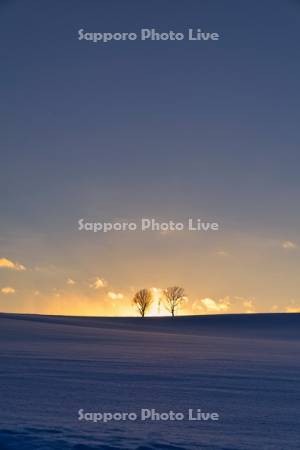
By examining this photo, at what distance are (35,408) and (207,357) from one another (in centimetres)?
963

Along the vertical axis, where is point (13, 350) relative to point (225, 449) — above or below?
above

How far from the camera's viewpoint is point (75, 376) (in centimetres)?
1180

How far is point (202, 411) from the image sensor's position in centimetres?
878

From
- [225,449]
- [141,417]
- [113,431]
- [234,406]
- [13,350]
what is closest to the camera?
[225,449]

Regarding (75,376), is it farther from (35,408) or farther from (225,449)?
(225,449)

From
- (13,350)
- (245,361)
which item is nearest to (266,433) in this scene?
(245,361)

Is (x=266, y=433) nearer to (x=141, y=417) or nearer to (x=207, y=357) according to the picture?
(x=141, y=417)

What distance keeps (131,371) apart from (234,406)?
12.9 ft


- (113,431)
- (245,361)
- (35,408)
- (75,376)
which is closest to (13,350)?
(75,376)

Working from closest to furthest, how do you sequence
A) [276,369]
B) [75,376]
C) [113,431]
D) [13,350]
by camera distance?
[113,431] < [75,376] < [276,369] < [13,350]

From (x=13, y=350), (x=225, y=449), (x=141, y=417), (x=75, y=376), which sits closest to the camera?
(x=225, y=449)

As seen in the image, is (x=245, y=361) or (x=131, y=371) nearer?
(x=131, y=371)

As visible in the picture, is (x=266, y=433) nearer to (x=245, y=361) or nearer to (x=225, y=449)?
(x=225, y=449)

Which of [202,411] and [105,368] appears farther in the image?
[105,368]
